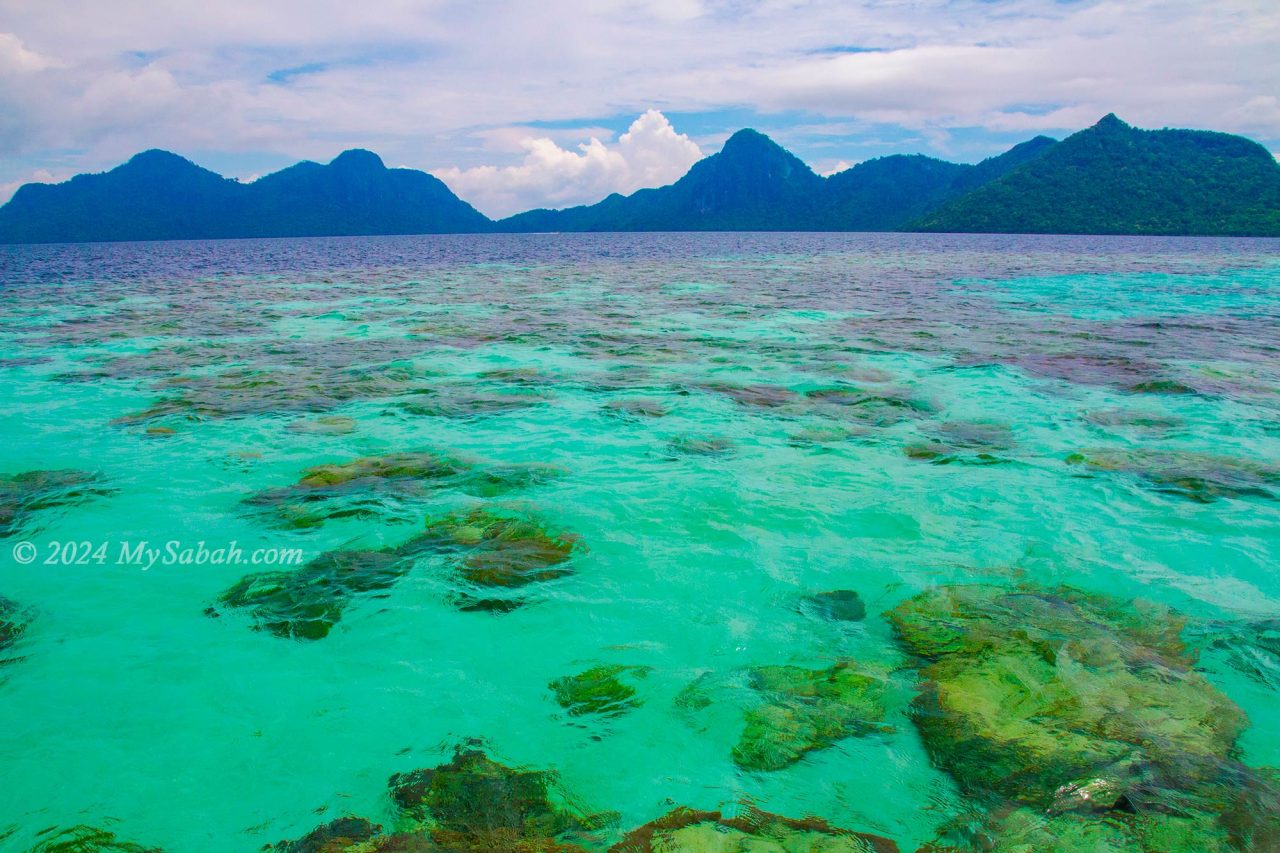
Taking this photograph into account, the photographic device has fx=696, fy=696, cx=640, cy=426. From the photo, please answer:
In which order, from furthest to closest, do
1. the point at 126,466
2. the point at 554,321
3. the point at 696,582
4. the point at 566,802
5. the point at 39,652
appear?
the point at 554,321 < the point at 126,466 < the point at 696,582 < the point at 39,652 < the point at 566,802

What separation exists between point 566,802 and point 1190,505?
10.1 m

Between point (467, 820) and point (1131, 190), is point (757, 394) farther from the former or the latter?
point (1131, 190)

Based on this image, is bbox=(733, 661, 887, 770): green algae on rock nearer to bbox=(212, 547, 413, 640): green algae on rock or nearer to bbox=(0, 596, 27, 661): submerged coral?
bbox=(212, 547, 413, 640): green algae on rock

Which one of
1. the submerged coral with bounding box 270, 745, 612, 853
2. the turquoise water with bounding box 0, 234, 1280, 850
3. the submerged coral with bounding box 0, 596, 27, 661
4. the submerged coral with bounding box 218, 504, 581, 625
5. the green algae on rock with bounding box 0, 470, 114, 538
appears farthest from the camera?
the green algae on rock with bounding box 0, 470, 114, 538

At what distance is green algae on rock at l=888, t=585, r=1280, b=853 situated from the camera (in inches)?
181

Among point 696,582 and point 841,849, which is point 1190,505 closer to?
point 696,582

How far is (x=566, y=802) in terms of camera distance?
4961 millimetres

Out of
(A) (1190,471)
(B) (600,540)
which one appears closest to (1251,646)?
(A) (1190,471)

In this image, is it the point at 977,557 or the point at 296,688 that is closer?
the point at 296,688

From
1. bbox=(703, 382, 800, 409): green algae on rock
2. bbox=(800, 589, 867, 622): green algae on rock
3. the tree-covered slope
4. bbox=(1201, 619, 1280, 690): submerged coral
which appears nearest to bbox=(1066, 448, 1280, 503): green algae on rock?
A: bbox=(1201, 619, 1280, 690): submerged coral

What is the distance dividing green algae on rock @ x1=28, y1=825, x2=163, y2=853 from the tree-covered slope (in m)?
160

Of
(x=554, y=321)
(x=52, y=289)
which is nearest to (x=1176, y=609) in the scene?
(x=554, y=321)

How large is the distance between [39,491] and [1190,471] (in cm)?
1816

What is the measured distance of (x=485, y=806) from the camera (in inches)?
189
